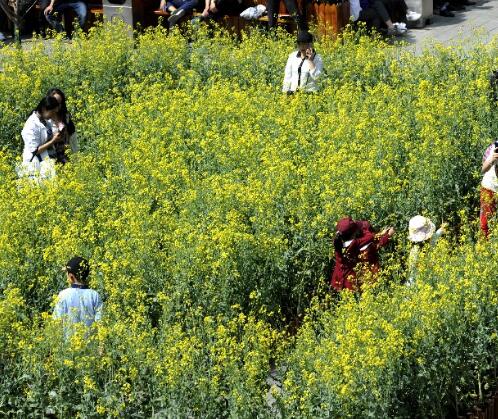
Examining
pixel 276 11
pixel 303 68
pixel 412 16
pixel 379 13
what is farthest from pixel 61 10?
pixel 303 68

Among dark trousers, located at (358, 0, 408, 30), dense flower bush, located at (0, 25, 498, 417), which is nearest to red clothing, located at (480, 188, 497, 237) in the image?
dense flower bush, located at (0, 25, 498, 417)

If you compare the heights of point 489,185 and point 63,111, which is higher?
point 63,111

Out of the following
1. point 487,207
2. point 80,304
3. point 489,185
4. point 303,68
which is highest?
point 303,68

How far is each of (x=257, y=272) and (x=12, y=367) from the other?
7.86ft

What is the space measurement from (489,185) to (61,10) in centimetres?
1074

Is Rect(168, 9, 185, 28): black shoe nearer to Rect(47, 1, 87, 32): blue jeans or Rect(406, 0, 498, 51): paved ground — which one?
Rect(47, 1, 87, 32): blue jeans

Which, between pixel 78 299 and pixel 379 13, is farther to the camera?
pixel 379 13

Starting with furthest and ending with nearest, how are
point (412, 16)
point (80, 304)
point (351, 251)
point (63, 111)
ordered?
point (412, 16) → point (63, 111) → point (351, 251) → point (80, 304)

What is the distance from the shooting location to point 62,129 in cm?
1434

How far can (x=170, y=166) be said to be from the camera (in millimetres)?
13766

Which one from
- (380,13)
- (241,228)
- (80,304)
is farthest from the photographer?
(380,13)

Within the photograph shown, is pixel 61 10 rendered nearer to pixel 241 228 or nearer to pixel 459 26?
pixel 459 26

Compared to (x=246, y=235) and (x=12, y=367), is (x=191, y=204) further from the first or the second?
(x=12, y=367)

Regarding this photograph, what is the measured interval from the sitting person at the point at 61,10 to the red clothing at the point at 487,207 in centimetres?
1029
